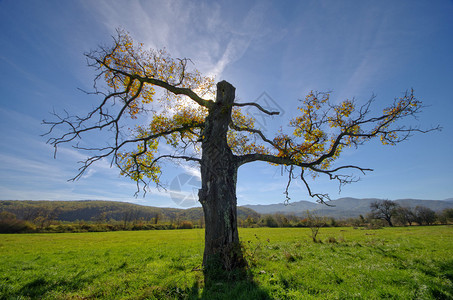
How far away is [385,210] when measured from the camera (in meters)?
65.8

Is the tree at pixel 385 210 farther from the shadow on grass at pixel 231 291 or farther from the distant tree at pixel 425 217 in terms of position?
the shadow on grass at pixel 231 291

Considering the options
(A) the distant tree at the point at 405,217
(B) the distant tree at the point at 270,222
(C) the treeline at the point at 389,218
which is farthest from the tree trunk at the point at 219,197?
(A) the distant tree at the point at 405,217

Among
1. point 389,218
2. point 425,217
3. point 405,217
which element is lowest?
point 389,218

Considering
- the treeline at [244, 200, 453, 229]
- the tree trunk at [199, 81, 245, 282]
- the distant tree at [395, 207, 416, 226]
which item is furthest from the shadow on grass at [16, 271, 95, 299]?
the distant tree at [395, 207, 416, 226]

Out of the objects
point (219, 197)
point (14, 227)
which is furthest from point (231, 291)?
point (14, 227)

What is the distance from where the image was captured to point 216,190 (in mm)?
6844

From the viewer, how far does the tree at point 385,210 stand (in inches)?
2527

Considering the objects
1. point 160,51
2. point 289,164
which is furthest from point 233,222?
point 160,51

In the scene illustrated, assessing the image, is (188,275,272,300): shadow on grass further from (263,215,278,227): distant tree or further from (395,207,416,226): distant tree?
(395,207,416,226): distant tree

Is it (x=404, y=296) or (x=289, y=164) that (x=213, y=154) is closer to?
(x=289, y=164)

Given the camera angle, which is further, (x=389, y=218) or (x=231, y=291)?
(x=389, y=218)

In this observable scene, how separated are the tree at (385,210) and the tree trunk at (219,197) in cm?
8187

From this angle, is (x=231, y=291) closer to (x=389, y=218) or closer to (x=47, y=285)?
(x=47, y=285)

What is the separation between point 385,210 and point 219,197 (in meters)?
86.2
